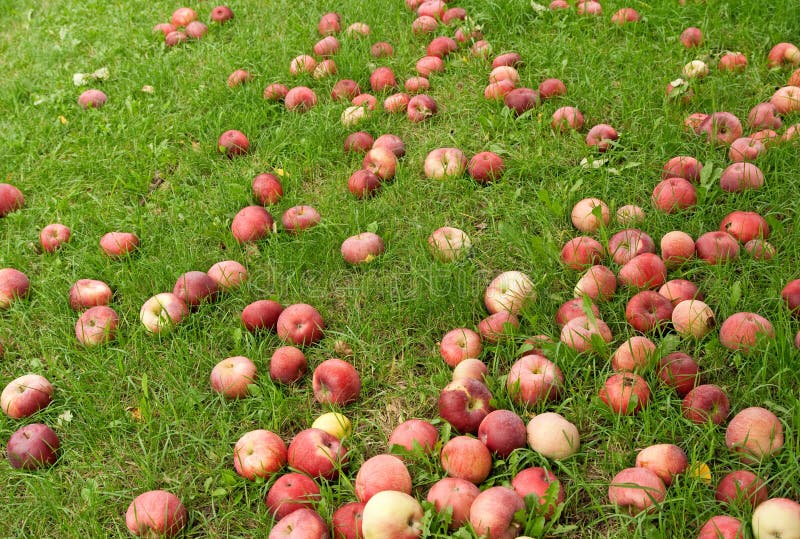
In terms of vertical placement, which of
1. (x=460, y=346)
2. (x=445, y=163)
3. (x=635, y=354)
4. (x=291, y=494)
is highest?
(x=445, y=163)

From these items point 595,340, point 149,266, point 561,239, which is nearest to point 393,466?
point 595,340

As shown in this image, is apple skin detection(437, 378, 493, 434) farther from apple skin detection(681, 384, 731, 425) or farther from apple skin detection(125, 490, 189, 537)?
apple skin detection(125, 490, 189, 537)

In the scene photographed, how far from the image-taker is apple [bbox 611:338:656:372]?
9.77 feet

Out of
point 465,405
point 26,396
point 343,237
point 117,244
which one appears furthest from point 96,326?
point 465,405

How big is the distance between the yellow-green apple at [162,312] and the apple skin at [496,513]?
174 centimetres

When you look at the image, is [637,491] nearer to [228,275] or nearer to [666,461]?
[666,461]

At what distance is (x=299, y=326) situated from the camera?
3404mm

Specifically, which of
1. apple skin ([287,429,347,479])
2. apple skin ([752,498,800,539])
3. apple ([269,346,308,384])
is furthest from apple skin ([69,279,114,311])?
apple skin ([752,498,800,539])

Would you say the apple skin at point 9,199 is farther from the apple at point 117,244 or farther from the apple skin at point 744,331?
the apple skin at point 744,331

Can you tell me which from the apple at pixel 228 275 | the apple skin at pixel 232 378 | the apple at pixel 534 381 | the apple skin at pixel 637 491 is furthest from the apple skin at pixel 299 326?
the apple skin at pixel 637 491

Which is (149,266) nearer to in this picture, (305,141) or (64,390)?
(64,390)

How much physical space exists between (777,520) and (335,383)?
5.44 feet

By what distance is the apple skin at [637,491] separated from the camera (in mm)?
2516

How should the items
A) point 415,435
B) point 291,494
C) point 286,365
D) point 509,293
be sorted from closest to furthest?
point 291,494
point 415,435
point 286,365
point 509,293
